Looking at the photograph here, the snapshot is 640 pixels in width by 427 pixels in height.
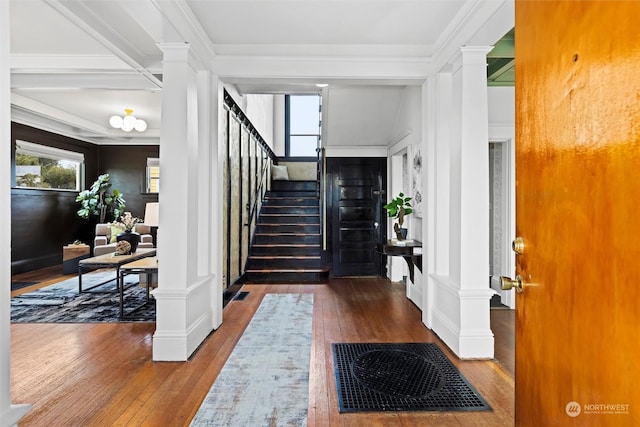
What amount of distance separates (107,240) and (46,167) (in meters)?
1.75

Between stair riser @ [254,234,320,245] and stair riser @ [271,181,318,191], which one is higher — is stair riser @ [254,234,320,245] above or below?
below

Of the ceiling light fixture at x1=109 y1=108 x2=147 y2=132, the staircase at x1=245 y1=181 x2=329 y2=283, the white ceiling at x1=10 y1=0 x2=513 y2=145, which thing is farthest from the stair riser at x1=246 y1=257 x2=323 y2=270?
the ceiling light fixture at x1=109 y1=108 x2=147 y2=132

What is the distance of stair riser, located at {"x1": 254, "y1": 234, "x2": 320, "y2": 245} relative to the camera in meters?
6.34

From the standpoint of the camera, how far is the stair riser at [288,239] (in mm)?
6336

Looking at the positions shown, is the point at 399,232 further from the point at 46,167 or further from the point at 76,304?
the point at 46,167

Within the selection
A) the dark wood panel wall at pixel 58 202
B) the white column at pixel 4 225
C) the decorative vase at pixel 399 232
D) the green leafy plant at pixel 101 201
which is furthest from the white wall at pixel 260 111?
the white column at pixel 4 225

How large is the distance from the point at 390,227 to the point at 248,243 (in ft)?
7.56

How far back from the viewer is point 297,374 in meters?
2.49

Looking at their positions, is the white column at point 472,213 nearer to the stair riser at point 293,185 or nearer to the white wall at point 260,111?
the white wall at point 260,111

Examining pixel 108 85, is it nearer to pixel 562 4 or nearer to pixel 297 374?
pixel 297 374

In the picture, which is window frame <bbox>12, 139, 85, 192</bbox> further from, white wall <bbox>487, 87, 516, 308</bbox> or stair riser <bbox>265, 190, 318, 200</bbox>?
white wall <bbox>487, 87, 516, 308</bbox>

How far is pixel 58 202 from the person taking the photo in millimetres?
7102

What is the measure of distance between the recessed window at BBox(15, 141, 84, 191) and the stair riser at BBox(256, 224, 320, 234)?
13.4 feet

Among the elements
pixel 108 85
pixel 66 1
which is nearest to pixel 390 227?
pixel 108 85
